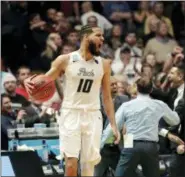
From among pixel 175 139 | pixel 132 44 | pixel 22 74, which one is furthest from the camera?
pixel 132 44

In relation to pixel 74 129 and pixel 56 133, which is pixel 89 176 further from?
pixel 56 133

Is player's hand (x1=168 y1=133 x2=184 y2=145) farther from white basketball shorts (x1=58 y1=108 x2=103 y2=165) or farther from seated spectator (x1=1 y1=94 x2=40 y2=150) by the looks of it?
seated spectator (x1=1 y1=94 x2=40 y2=150)

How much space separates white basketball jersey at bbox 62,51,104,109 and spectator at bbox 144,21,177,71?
574 cm

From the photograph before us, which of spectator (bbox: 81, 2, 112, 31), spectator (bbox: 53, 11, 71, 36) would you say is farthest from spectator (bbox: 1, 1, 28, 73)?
spectator (bbox: 81, 2, 112, 31)

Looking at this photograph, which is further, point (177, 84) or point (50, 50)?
point (50, 50)

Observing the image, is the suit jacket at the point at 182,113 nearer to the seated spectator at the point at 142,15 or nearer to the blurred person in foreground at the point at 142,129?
the blurred person in foreground at the point at 142,129

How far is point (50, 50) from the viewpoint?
43.2 feet

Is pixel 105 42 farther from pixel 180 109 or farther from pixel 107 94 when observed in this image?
pixel 107 94

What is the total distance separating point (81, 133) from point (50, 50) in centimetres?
576

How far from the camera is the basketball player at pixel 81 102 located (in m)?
7.52

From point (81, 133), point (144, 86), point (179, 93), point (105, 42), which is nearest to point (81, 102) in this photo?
point (81, 133)

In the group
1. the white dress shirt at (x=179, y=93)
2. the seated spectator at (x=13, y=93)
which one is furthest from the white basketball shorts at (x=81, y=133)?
the seated spectator at (x=13, y=93)

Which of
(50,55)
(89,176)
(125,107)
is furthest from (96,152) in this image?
(50,55)

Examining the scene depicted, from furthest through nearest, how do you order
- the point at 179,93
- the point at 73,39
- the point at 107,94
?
1. the point at 73,39
2. the point at 179,93
3. the point at 107,94
